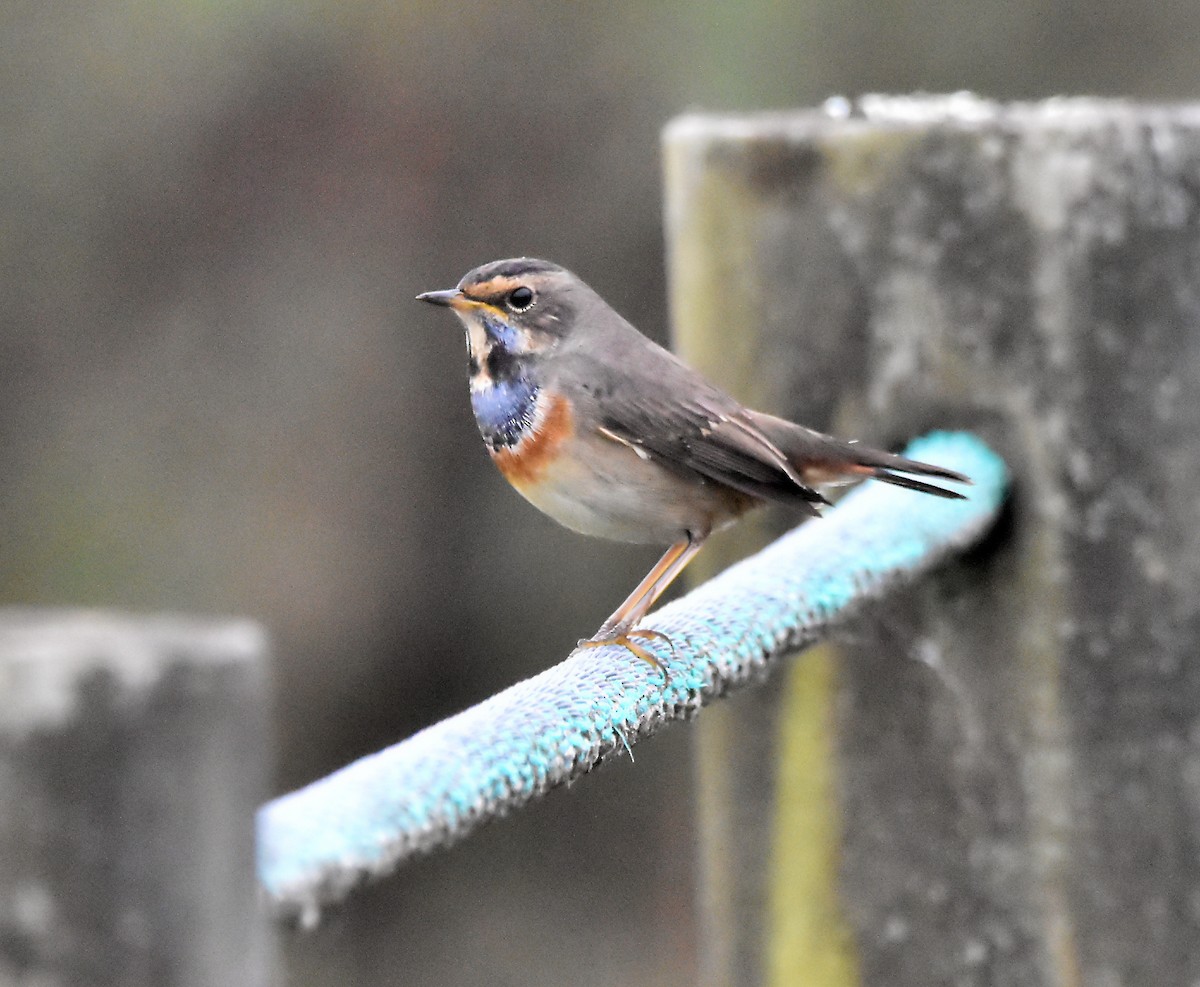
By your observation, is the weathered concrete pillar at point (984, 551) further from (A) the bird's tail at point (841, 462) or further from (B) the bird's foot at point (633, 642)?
(B) the bird's foot at point (633, 642)

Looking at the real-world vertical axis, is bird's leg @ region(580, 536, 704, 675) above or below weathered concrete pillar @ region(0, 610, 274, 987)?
below

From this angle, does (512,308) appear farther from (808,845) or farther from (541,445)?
(808,845)

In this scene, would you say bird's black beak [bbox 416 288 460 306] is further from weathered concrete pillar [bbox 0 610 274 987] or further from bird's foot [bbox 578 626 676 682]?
weathered concrete pillar [bbox 0 610 274 987]

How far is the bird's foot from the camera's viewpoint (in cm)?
226

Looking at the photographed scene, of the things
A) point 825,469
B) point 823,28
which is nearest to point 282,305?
point 823,28

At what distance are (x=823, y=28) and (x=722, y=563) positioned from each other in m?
3.54

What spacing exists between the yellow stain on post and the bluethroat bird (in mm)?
328

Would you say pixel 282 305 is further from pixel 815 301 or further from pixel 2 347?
pixel 815 301

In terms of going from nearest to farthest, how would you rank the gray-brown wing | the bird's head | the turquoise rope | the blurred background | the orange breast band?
the turquoise rope, the gray-brown wing, the orange breast band, the bird's head, the blurred background

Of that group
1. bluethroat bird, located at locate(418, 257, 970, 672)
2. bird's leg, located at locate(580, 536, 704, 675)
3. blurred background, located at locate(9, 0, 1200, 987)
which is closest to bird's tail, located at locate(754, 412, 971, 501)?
bluethroat bird, located at locate(418, 257, 970, 672)

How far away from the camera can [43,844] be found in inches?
36.5

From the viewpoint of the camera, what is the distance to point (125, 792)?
0.95 meters

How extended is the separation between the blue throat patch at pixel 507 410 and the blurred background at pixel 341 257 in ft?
Result: 10.6

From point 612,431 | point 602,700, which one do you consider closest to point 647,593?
point 612,431
